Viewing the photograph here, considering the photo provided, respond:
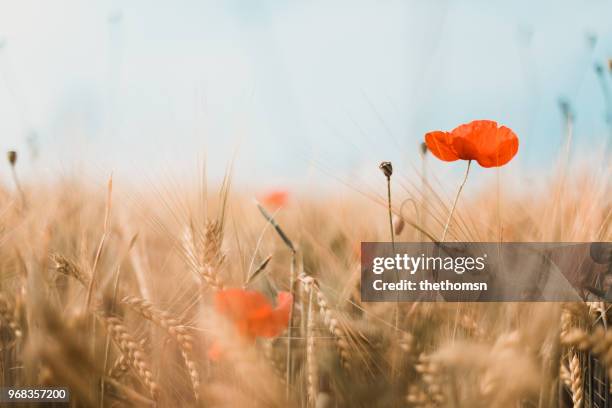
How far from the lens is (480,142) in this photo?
1.97 ft

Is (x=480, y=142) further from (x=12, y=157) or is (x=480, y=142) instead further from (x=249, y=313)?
(x=12, y=157)

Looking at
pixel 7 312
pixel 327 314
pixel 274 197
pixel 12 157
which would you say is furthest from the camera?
pixel 274 197

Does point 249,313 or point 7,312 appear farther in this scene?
point 7,312

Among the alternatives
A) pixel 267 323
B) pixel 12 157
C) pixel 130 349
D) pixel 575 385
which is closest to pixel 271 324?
pixel 267 323

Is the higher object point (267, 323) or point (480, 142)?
point (480, 142)

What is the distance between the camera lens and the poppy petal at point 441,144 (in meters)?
0.61

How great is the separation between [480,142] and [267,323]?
1.02ft

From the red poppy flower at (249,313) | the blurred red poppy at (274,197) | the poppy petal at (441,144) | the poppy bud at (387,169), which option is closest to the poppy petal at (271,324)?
the red poppy flower at (249,313)

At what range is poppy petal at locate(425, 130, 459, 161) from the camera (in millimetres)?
606

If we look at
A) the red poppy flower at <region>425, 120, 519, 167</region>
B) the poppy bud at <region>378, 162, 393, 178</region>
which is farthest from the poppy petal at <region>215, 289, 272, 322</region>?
the red poppy flower at <region>425, 120, 519, 167</region>

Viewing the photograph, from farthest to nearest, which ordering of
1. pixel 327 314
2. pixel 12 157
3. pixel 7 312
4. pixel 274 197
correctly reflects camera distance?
pixel 274 197, pixel 12 157, pixel 7 312, pixel 327 314

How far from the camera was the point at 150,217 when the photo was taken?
65 cm

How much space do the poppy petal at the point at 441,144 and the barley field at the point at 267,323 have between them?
0.04 metres

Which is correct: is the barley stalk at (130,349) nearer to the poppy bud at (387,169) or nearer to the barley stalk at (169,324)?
the barley stalk at (169,324)
